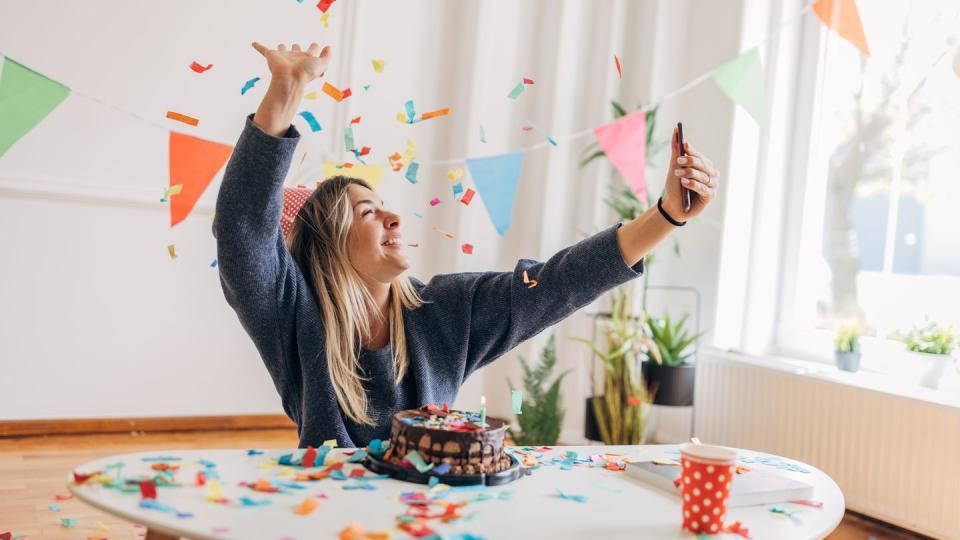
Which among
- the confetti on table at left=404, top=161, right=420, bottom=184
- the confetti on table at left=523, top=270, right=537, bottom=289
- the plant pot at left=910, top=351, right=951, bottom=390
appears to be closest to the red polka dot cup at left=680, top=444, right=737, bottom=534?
the confetti on table at left=523, top=270, right=537, bottom=289

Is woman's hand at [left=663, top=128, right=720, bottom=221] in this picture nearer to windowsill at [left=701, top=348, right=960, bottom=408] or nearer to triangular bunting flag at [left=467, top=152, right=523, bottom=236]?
triangular bunting flag at [left=467, top=152, right=523, bottom=236]

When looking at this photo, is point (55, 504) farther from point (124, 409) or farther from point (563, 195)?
point (563, 195)

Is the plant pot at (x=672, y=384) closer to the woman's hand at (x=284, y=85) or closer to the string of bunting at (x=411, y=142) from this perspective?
the string of bunting at (x=411, y=142)

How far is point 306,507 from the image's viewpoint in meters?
0.98

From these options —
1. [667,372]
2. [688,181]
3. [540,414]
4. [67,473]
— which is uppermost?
[688,181]

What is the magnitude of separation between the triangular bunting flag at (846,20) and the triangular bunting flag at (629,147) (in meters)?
0.76

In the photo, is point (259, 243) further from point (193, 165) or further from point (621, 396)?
point (621, 396)

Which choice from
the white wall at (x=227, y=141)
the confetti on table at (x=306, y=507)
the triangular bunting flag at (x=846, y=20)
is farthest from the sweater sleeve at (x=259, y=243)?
the white wall at (x=227, y=141)

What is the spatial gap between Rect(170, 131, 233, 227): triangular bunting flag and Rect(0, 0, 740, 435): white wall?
2.92 feet

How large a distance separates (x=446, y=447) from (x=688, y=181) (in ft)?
1.93

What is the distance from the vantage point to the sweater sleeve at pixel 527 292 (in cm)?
150

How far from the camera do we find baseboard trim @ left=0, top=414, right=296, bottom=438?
3424 mm

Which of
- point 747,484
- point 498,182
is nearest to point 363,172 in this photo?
point 498,182

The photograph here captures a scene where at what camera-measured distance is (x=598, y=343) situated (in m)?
3.91
